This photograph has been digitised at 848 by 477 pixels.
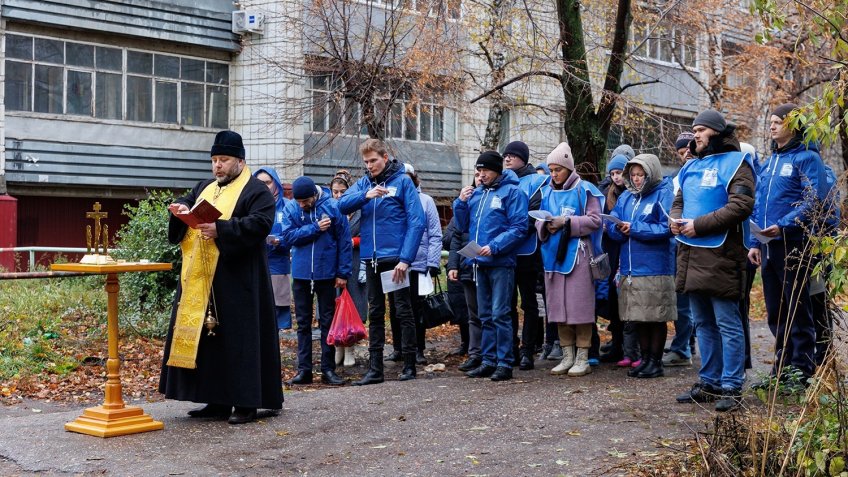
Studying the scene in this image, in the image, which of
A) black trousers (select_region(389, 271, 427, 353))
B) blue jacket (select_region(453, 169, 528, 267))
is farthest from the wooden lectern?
black trousers (select_region(389, 271, 427, 353))

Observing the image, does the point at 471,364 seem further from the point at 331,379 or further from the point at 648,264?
the point at 648,264

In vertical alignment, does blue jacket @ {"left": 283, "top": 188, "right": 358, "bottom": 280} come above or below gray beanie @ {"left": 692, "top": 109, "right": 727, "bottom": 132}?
below

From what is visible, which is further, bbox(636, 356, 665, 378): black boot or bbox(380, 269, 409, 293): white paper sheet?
bbox(636, 356, 665, 378): black boot

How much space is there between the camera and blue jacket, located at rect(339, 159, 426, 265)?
→ 9.79 m

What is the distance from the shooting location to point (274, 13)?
84.3 ft

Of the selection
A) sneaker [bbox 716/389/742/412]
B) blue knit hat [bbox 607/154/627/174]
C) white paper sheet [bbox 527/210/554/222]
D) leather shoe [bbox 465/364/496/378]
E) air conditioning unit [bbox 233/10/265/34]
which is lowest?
leather shoe [bbox 465/364/496/378]

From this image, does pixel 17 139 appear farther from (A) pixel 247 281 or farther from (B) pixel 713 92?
(A) pixel 247 281

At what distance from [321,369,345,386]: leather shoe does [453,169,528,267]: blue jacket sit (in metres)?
1.66

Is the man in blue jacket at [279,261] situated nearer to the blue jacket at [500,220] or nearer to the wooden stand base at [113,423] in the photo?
the blue jacket at [500,220]

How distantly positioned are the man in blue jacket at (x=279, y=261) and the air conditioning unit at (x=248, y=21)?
15217mm

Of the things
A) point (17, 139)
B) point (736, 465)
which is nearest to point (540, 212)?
point (736, 465)

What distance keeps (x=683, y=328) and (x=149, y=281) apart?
5.94 metres

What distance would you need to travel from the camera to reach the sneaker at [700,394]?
8239 mm

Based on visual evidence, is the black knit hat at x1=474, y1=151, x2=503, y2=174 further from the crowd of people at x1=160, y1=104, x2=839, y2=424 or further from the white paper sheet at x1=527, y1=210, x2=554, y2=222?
the white paper sheet at x1=527, y1=210, x2=554, y2=222
